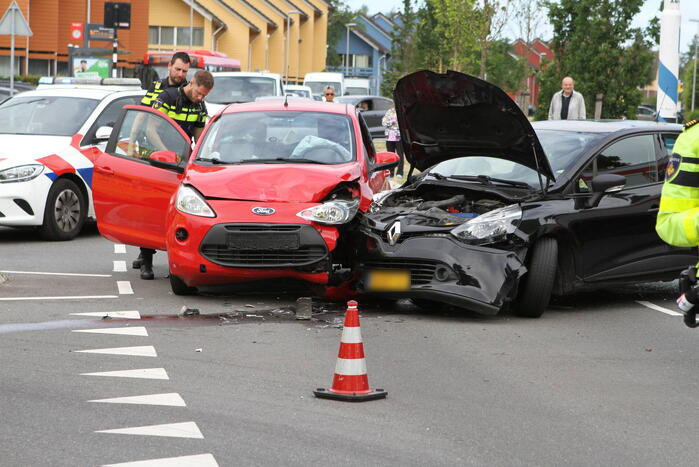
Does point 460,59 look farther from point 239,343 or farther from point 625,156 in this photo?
point 239,343

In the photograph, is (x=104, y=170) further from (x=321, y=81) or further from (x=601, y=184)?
(x=321, y=81)

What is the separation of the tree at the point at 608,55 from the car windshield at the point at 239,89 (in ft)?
26.4

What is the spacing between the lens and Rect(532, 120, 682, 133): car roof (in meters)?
10.6

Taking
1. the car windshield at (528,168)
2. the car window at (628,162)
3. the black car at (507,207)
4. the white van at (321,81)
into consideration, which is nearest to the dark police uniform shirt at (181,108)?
the black car at (507,207)

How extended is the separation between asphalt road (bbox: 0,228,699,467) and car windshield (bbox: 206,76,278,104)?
1624 cm

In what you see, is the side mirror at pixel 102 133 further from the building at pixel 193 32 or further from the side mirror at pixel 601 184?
the building at pixel 193 32

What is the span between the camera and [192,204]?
9828 mm

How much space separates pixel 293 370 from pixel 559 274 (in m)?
3.23

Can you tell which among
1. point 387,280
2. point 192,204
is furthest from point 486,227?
point 192,204

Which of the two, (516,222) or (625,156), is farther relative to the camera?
(625,156)

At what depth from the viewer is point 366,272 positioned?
31.6 feet

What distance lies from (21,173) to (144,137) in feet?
10.9

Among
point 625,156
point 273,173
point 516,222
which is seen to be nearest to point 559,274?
point 516,222

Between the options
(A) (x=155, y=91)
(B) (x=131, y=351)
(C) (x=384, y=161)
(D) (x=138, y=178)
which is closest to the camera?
(B) (x=131, y=351)
